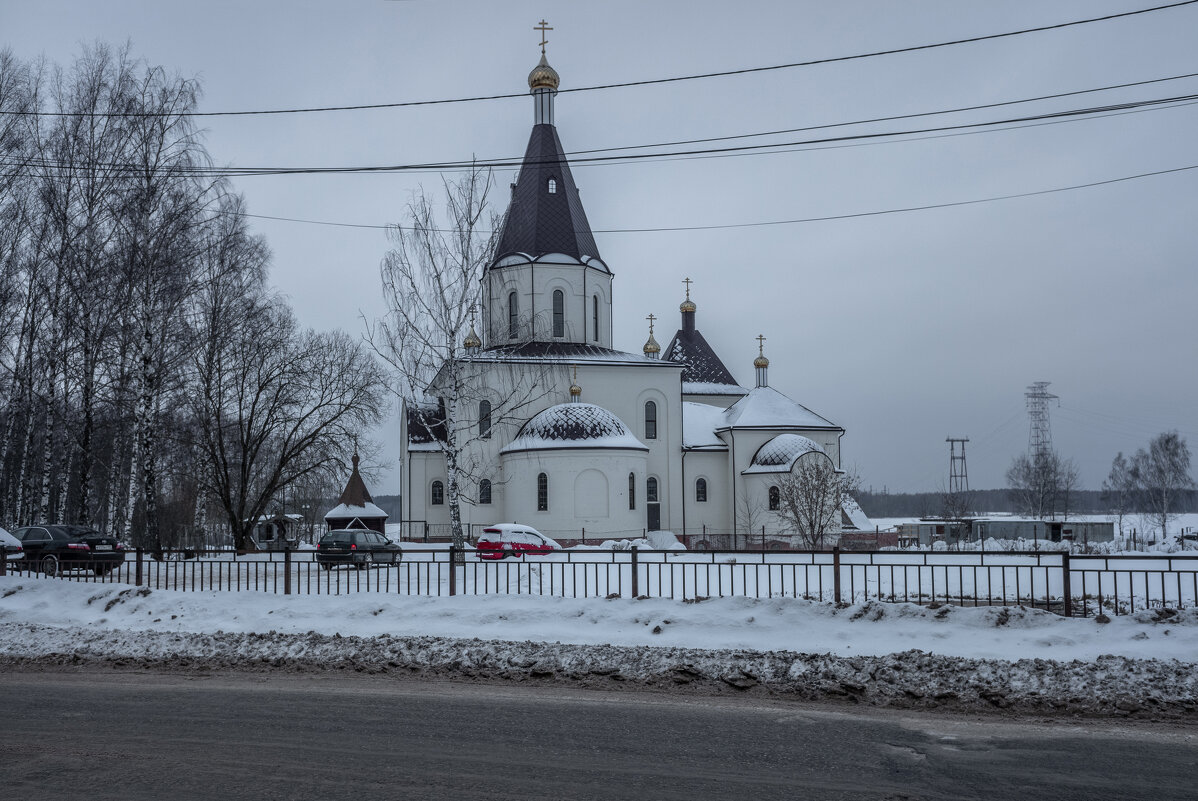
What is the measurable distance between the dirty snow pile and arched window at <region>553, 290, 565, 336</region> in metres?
24.3

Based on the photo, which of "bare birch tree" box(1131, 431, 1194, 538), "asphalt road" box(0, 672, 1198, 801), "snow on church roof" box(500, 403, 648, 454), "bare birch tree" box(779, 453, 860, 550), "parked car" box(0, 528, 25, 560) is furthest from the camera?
"bare birch tree" box(1131, 431, 1194, 538)

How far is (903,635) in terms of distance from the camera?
9859 millimetres

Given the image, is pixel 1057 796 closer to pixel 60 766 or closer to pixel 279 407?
pixel 60 766

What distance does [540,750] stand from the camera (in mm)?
6137

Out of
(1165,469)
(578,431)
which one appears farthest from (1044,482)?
(578,431)

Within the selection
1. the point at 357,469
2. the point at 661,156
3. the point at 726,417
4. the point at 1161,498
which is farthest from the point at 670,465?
the point at 1161,498

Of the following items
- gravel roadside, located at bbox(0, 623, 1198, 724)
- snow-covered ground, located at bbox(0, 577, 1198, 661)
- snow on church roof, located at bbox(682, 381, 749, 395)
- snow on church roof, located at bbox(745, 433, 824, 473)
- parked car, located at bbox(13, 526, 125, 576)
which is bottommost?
gravel roadside, located at bbox(0, 623, 1198, 724)

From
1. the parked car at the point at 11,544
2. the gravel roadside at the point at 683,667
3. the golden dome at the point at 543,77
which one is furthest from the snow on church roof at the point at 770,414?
the gravel roadside at the point at 683,667

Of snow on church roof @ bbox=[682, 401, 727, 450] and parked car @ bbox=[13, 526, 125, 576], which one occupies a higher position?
snow on church roof @ bbox=[682, 401, 727, 450]

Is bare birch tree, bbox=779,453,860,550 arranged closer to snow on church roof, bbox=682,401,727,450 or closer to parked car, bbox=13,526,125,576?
snow on church roof, bbox=682,401,727,450

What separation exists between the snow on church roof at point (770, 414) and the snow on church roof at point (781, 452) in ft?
3.22

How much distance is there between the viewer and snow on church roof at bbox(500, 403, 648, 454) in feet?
102

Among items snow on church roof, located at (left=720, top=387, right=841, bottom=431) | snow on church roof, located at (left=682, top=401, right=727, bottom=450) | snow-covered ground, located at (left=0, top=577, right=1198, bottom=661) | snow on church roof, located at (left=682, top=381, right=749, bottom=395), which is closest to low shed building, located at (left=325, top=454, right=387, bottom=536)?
snow on church roof, located at (left=682, top=401, right=727, bottom=450)

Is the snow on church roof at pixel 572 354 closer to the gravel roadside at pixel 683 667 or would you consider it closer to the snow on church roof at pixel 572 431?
the snow on church roof at pixel 572 431
